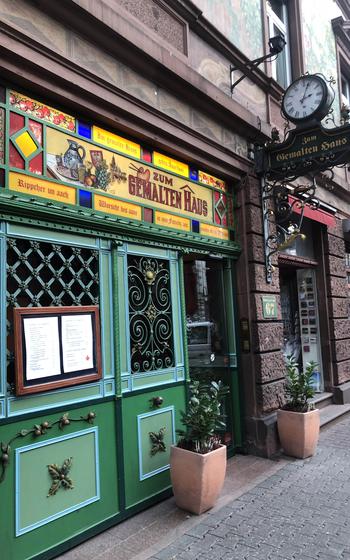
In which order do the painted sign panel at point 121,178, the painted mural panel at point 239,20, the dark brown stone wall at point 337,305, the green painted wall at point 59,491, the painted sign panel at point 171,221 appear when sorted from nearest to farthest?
1. the green painted wall at point 59,491
2. the painted sign panel at point 121,178
3. the painted sign panel at point 171,221
4. the painted mural panel at point 239,20
5. the dark brown stone wall at point 337,305

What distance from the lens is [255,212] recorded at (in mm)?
6105

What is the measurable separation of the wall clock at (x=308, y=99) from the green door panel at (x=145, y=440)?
153 inches

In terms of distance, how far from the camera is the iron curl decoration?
4.35m

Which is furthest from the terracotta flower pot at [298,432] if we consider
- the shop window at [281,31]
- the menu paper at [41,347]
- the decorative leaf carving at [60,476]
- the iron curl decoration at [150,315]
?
the shop window at [281,31]

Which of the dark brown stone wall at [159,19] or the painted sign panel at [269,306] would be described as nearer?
the dark brown stone wall at [159,19]

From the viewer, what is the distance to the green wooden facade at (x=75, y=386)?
3203 millimetres

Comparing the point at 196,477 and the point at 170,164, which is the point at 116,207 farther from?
the point at 196,477

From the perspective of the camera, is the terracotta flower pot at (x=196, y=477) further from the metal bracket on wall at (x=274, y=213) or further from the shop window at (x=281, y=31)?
the shop window at (x=281, y=31)

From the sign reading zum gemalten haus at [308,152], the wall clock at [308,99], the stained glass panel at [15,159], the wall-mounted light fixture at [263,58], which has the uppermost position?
the wall-mounted light fixture at [263,58]

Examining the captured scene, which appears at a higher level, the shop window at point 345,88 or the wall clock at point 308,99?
the shop window at point 345,88

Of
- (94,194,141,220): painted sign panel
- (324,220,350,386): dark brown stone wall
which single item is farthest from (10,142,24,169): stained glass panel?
(324,220,350,386): dark brown stone wall

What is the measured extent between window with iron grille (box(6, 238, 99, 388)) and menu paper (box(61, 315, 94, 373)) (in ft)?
0.51

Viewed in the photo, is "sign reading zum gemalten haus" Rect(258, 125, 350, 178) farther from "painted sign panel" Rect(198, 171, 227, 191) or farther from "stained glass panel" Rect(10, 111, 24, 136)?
"stained glass panel" Rect(10, 111, 24, 136)

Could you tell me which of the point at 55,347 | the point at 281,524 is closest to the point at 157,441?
the point at 281,524
